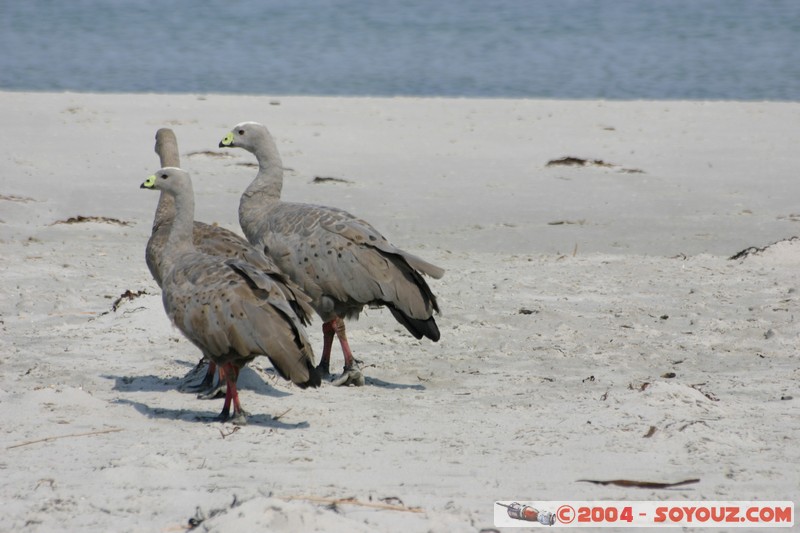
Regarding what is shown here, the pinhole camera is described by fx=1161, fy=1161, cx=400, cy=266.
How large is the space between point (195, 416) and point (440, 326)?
2800 mm

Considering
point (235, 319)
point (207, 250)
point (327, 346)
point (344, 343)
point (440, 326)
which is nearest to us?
point (235, 319)

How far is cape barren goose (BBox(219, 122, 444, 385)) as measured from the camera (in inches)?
315

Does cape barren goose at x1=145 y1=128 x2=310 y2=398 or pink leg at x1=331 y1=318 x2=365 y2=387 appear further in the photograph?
pink leg at x1=331 y1=318 x2=365 y2=387

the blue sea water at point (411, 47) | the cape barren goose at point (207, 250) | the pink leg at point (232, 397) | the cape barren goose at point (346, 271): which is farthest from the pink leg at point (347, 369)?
the blue sea water at point (411, 47)

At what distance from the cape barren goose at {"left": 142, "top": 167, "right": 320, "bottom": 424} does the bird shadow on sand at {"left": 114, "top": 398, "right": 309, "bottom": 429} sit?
4.4 inches

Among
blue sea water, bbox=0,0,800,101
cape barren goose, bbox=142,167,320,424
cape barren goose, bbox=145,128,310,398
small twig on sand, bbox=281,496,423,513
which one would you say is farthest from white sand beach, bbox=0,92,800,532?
blue sea water, bbox=0,0,800,101

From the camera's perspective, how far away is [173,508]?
5148 mm

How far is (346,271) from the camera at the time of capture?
26.4ft

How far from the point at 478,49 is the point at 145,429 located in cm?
2942

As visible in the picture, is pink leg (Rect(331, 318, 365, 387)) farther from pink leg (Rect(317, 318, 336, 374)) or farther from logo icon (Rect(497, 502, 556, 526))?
logo icon (Rect(497, 502, 556, 526))

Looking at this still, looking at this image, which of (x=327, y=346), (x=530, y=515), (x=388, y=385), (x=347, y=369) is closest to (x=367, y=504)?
(x=530, y=515)

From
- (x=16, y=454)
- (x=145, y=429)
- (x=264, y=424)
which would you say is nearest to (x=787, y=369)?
(x=264, y=424)

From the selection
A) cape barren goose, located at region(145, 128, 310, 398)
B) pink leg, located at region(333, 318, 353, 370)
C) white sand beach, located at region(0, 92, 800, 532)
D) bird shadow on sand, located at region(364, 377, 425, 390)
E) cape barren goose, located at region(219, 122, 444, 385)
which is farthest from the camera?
pink leg, located at region(333, 318, 353, 370)

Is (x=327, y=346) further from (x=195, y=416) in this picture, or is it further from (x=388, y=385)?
(x=195, y=416)
